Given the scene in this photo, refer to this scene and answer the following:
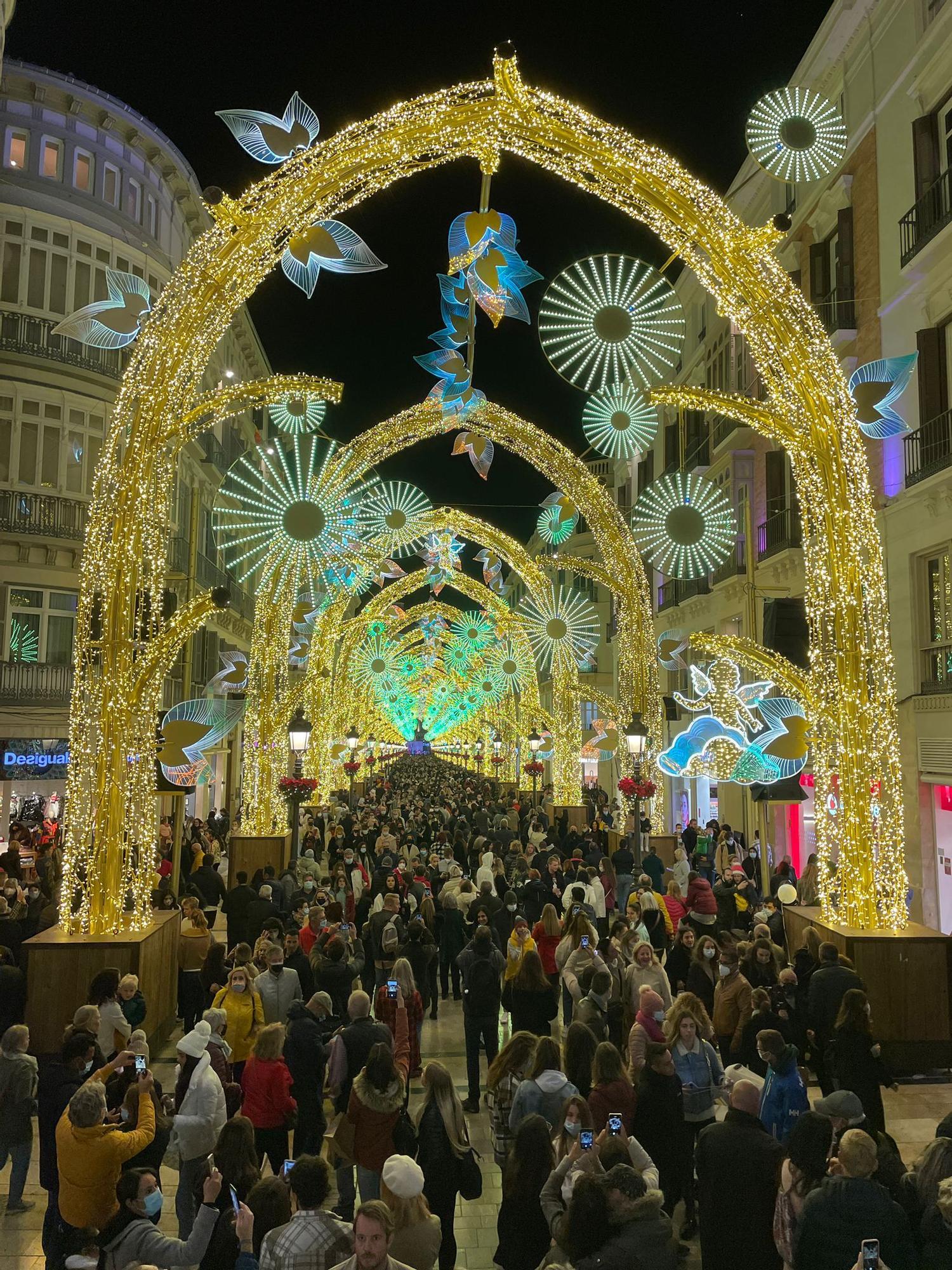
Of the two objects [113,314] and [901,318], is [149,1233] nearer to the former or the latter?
[113,314]

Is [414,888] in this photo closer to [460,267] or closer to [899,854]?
[899,854]

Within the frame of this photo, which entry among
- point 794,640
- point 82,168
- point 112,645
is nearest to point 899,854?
point 794,640

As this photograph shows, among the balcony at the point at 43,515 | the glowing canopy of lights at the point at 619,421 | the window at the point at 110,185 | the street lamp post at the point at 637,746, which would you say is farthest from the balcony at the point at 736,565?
the window at the point at 110,185

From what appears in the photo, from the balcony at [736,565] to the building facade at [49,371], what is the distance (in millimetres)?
12561

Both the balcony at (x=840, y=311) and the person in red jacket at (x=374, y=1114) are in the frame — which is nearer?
the person in red jacket at (x=374, y=1114)

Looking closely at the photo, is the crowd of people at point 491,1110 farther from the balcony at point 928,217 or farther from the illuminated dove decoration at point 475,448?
the illuminated dove decoration at point 475,448

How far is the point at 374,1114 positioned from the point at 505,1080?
781mm

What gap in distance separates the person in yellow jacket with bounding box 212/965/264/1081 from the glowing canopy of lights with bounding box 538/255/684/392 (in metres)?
7.21

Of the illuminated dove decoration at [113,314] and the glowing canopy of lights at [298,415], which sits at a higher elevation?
the glowing canopy of lights at [298,415]

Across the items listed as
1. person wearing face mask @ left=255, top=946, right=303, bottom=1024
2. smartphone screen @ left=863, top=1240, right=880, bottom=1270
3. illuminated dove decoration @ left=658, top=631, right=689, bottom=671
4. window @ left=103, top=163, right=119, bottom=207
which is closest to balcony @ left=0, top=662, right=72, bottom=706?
window @ left=103, top=163, right=119, bottom=207

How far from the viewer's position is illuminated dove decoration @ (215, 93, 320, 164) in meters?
10.1

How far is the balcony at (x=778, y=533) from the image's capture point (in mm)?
20891

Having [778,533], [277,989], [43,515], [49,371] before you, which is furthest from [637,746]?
[49,371]

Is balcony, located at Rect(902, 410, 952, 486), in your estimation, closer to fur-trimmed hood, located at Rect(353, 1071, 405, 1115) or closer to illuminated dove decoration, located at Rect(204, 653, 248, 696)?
illuminated dove decoration, located at Rect(204, 653, 248, 696)
